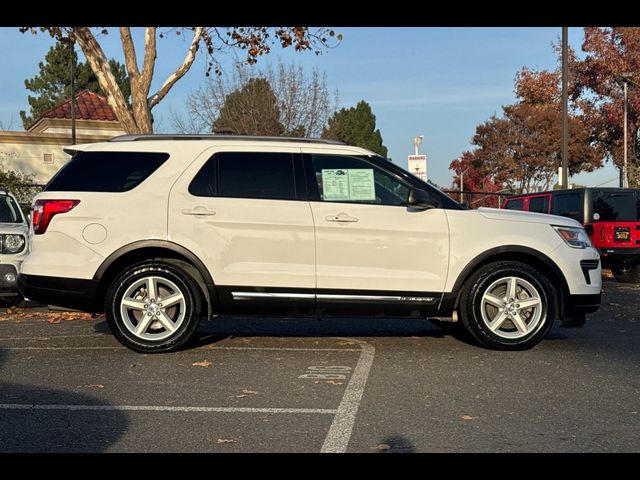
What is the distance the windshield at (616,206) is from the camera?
13734mm

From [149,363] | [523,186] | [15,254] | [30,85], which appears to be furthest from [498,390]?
[30,85]

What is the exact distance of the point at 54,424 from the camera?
4625mm

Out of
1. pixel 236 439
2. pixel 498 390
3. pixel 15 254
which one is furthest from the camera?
pixel 15 254

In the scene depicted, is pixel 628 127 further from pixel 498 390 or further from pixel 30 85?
pixel 30 85

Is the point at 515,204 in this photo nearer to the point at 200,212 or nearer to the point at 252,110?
the point at 200,212

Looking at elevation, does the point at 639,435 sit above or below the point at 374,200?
below

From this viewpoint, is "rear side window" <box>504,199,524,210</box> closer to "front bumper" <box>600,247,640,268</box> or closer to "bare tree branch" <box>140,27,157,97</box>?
"front bumper" <box>600,247,640,268</box>

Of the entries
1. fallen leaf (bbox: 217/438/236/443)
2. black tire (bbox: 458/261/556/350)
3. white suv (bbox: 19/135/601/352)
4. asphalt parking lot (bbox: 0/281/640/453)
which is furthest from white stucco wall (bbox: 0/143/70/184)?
fallen leaf (bbox: 217/438/236/443)

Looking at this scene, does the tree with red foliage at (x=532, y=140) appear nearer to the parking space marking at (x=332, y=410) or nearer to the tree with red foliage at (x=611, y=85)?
the tree with red foliage at (x=611, y=85)

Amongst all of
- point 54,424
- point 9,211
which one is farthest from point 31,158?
point 54,424

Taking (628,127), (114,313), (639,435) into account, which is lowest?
(639,435)

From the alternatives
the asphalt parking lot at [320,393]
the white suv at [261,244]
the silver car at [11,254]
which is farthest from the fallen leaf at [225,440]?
the silver car at [11,254]
